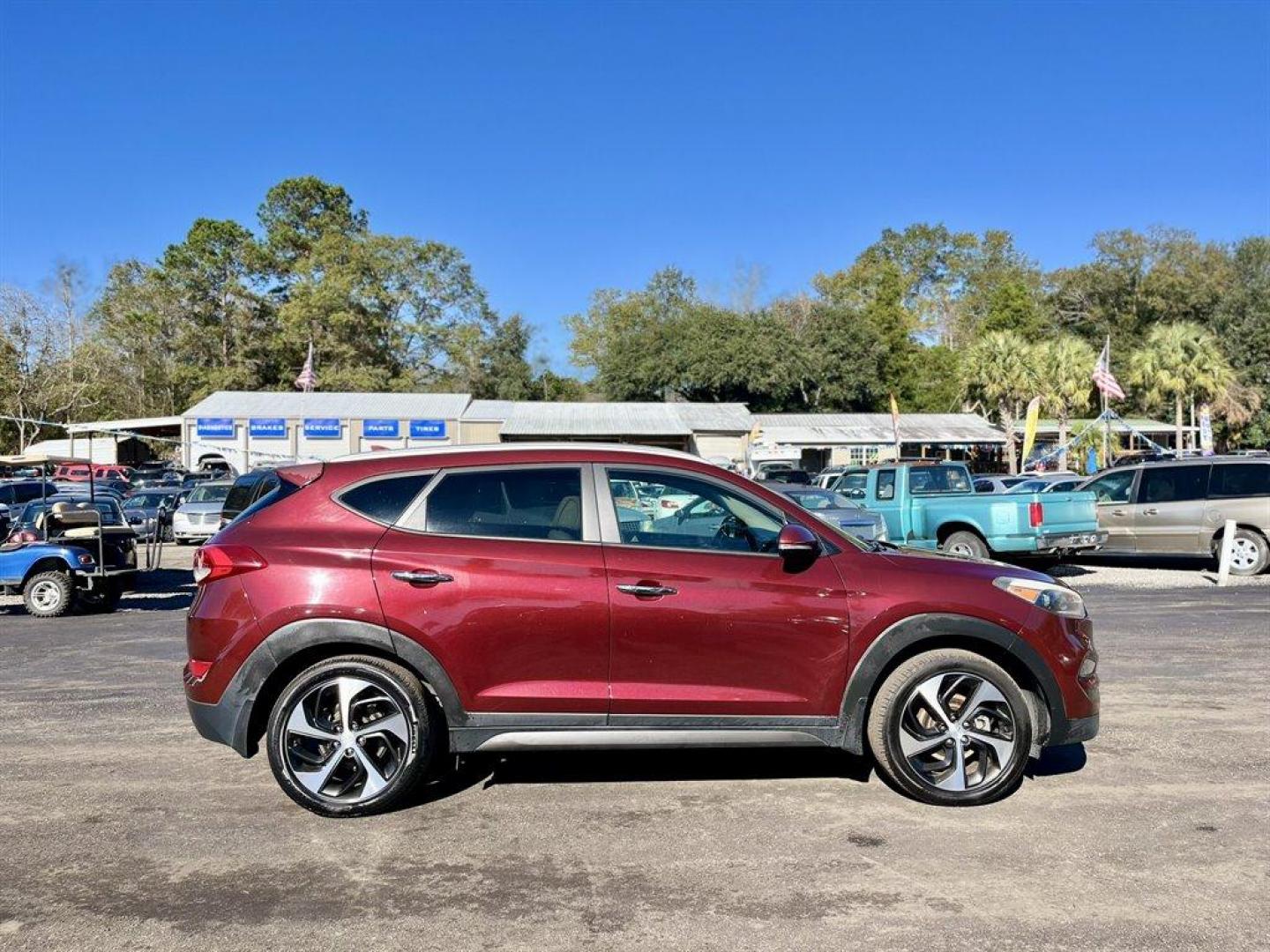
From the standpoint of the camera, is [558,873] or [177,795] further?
[177,795]

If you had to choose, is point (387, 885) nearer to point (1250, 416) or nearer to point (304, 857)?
point (304, 857)

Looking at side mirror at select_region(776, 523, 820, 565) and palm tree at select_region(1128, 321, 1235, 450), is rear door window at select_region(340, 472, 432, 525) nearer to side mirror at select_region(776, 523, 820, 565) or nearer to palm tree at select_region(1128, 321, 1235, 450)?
side mirror at select_region(776, 523, 820, 565)

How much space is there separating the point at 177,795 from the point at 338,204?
73.7 m

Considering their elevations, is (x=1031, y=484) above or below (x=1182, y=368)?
below

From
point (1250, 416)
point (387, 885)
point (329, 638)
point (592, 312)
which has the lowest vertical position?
point (387, 885)

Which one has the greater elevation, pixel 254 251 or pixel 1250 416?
pixel 254 251

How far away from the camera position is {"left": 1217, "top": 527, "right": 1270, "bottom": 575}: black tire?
14.4 meters

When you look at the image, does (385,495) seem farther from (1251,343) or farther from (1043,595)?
(1251,343)

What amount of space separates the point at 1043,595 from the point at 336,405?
1904 inches

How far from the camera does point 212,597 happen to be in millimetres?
4766

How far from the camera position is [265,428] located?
47438 mm

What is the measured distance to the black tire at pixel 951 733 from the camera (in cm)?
475

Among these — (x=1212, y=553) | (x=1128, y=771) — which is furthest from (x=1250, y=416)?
(x=1128, y=771)

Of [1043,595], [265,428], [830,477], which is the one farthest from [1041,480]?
[265,428]
